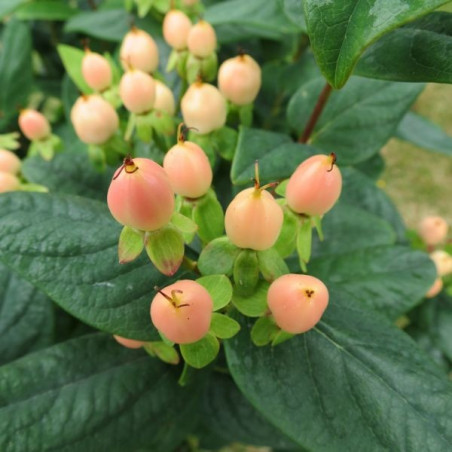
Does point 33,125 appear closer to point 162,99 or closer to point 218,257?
point 162,99

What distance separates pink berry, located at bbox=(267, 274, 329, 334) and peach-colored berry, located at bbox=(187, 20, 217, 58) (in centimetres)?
24

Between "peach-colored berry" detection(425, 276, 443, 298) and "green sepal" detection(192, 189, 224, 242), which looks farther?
Answer: "peach-colored berry" detection(425, 276, 443, 298)

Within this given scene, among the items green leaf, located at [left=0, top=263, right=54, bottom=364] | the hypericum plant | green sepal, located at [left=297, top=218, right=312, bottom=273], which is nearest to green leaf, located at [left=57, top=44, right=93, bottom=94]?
the hypericum plant

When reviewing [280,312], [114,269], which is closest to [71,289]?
[114,269]

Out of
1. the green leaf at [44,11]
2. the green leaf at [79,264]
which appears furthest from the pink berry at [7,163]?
the green leaf at [44,11]

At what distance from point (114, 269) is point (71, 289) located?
0.10 feet

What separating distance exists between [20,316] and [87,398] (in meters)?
0.12

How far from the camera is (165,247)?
327mm

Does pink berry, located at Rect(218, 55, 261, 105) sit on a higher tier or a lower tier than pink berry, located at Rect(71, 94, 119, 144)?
higher

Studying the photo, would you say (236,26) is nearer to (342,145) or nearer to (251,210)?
(342,145)

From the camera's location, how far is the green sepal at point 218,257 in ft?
1.13

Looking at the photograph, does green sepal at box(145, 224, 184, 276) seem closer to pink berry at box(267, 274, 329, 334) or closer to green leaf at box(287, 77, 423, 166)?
pink berry at box(267, 274, 329, 334)

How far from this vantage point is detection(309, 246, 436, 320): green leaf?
502 millimetres

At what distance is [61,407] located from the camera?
16.4 inches
